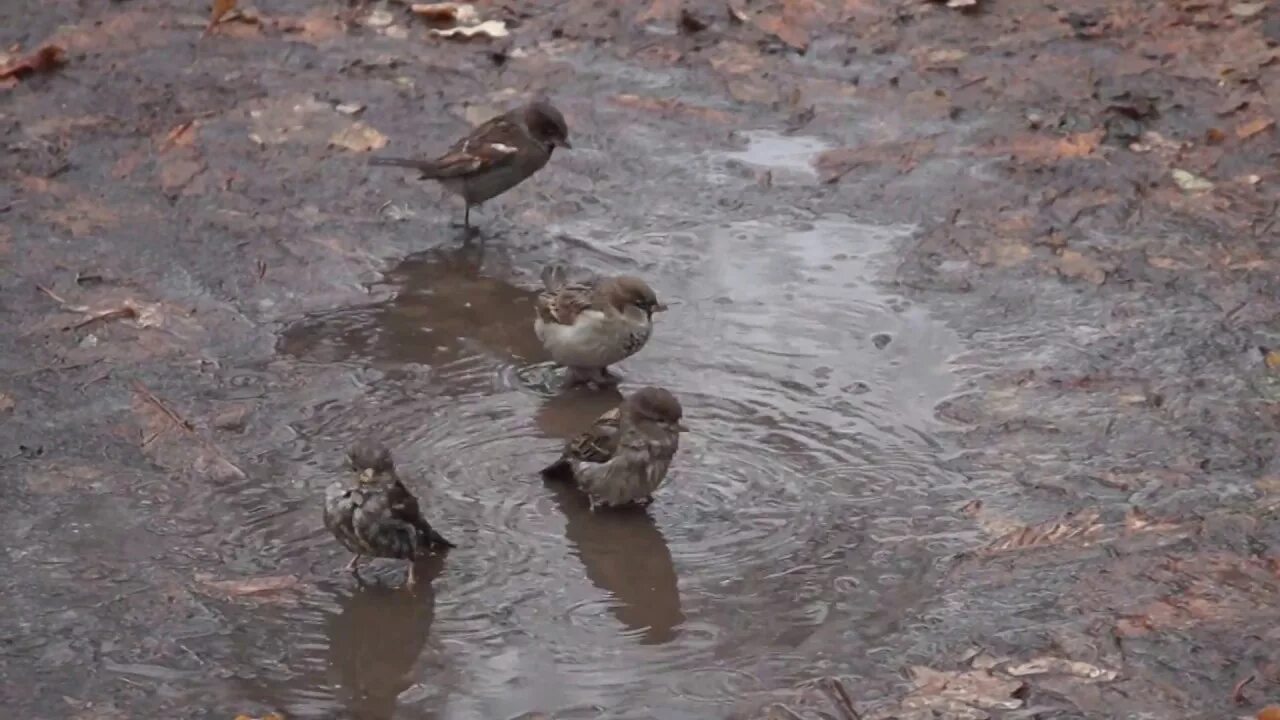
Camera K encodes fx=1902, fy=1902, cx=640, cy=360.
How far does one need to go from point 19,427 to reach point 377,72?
5.08 meters

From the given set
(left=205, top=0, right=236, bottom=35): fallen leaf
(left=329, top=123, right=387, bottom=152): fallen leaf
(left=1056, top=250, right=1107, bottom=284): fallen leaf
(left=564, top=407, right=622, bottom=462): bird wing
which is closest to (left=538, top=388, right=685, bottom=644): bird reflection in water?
(left=564, top=407, right=622, bottom=462): bird wing

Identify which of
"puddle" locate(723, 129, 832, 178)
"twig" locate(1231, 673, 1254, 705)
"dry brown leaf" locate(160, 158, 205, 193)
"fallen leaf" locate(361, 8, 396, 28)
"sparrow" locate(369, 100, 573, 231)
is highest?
"twig" locate(1231, 673, 1254, 705)

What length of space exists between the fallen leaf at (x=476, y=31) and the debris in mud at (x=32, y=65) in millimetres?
2503

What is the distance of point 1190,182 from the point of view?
1041 cm

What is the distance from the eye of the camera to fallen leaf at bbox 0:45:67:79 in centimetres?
A: 1202

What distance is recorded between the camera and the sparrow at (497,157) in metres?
9.91

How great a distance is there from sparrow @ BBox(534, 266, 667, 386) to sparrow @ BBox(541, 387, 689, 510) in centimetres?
84

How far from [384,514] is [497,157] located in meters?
3.77

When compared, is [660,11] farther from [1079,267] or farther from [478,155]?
[1079,267]

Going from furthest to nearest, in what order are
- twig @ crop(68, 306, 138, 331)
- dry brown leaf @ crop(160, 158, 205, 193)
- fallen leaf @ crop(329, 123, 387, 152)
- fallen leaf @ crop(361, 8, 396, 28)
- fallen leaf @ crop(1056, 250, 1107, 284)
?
fallen leaf @ crop(361, 8, 396, 28), fallen leaf @ crop(329, 123, 387, 152), dry brown leaf @ crop(160, 158, 205, 193), fallen leaf @ crop(1056, 250, 1107, 284), twig @ crop(68, 306, 138, 331)

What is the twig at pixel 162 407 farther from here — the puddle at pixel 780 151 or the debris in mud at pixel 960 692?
the puddle at pixel 780 151

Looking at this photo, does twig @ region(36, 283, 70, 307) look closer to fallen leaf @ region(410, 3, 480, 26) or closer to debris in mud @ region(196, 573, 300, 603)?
debris in mud @ region(196, 573, 300, 603)

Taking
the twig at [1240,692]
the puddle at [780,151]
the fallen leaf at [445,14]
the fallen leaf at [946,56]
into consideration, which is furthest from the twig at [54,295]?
the fallen leaf at [946,56]

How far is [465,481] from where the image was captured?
7430mm
